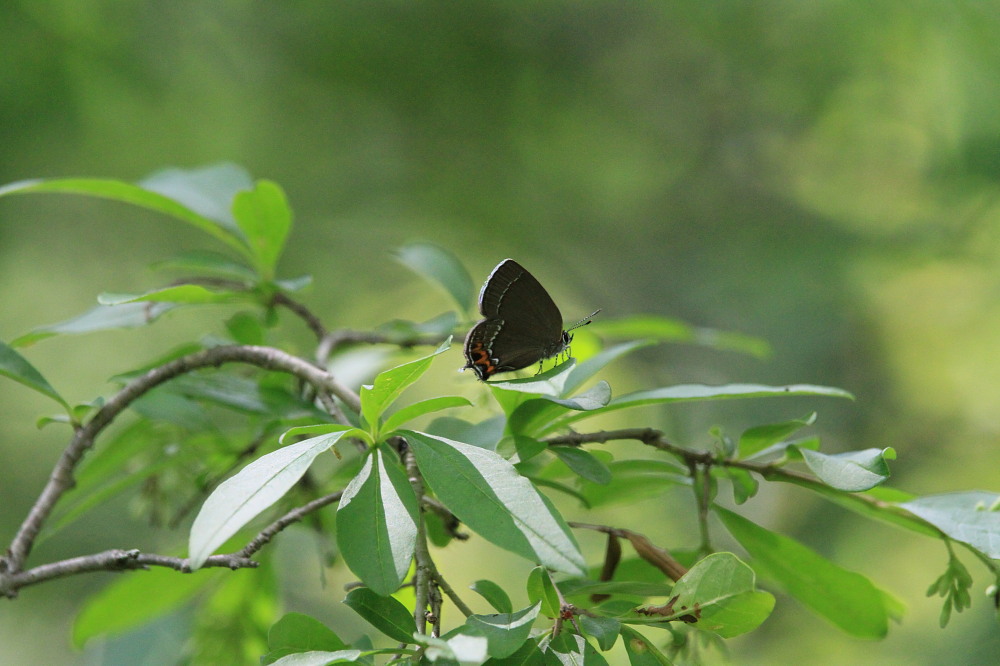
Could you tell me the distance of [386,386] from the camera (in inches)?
23.6

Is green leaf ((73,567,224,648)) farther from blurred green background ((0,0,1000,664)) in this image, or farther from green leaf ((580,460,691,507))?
blurred green background ((0,0,1000,664))

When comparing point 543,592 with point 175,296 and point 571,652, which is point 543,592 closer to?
point 571,652

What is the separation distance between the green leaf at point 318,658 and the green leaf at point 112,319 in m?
0.53

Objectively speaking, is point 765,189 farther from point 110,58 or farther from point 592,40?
point 110,58

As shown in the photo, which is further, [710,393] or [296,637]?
[710,393]

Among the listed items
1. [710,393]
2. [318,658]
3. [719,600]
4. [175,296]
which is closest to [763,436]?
[710,393]

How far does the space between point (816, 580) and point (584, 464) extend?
315 mm

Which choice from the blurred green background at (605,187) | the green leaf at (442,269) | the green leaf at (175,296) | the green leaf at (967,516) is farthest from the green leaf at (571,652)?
the blurred green background at (605,187)

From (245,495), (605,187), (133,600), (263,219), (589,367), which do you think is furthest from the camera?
(605,187)

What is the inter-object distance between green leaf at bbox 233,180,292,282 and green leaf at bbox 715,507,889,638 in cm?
65

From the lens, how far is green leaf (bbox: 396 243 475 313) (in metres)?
1.14

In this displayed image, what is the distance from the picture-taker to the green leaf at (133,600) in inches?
44.6

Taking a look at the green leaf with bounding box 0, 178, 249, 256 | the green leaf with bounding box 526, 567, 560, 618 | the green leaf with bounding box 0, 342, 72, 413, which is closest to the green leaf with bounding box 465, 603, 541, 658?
the green leaf with bounding box 526, 567, 560, 618

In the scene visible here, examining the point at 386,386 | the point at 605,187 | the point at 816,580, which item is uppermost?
the point at 605,187
